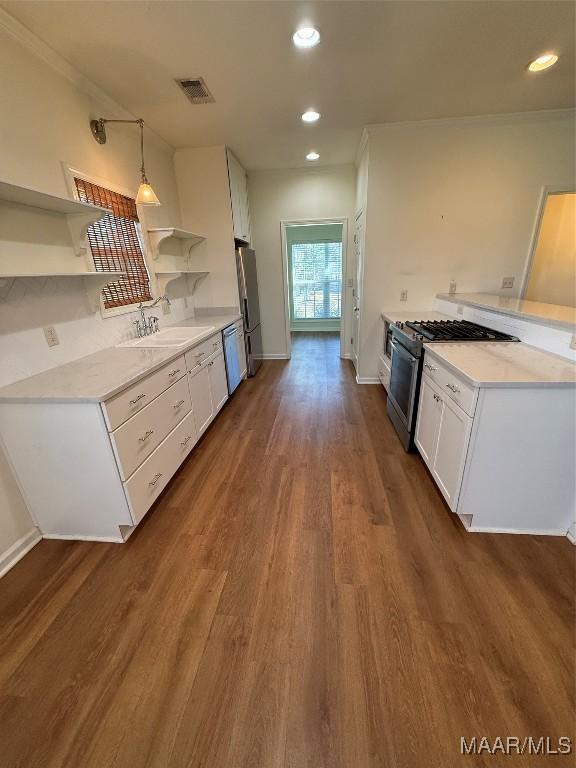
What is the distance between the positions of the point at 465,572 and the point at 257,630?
1.07 meters

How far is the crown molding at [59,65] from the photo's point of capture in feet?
5.31

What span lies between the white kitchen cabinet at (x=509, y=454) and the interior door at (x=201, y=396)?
1.89m

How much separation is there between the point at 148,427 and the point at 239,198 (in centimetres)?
346

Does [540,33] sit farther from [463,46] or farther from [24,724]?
[24,724]

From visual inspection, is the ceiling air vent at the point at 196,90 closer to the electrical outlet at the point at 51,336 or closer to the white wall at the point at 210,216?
the white wall at the point at 210,216

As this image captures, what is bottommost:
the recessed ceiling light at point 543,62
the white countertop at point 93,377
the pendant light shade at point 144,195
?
the white countertop at point 93,377

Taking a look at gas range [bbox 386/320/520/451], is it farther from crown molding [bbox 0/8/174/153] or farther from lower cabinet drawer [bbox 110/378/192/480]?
crown molding [bbox 0/8/174/153]

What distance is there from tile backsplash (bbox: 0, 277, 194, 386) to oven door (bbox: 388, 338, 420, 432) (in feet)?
7.84

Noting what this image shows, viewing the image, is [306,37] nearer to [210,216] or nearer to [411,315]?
[210,216]

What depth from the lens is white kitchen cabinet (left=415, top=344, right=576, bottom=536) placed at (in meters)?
1.51

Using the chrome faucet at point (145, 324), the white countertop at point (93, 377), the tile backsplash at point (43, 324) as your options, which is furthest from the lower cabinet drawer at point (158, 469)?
the chrome faucet at point (145, 324)

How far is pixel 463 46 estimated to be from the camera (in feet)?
6.42

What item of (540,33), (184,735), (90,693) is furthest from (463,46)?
(90,693)

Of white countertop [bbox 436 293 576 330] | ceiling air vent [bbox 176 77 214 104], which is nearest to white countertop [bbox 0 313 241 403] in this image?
ceiling air vent [bbox 176 77 214 104]
